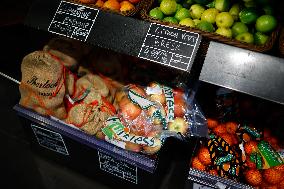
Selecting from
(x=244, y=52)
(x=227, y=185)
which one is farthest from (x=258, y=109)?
(x=244, y=52)

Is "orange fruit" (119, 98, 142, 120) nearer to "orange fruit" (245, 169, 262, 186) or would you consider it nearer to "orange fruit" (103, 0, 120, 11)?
"orange fruit" (103, 0, 120, 11)

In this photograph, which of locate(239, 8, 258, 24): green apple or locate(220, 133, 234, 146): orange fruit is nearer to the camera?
locate(239, 8, 258, 24): green apple

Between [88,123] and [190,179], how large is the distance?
684 millimetres

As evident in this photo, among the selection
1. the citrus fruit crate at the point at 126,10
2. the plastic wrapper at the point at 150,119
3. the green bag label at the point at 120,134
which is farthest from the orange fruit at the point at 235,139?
the citrus fruit crate at the point at 126,10

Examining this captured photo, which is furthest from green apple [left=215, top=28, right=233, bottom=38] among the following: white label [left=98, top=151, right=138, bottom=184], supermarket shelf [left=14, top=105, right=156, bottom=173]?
white label [left=98, top=151, right=138, bottom=184]

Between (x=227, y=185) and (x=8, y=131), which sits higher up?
(x=227, y=185)

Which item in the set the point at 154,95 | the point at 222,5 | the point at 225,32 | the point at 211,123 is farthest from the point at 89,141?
the point at 222,5

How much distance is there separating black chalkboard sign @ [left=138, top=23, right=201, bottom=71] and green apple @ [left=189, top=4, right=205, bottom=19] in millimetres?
439

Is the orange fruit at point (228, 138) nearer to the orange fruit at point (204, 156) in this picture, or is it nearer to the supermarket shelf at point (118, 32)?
the orange fruit at point (204, 156)

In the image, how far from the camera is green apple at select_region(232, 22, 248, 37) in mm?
1690

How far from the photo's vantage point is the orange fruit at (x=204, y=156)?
1.85 m

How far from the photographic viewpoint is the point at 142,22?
1512 millimetres

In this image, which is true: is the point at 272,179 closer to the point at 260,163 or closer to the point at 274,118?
the point at 260,163

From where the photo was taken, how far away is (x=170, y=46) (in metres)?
1.45
